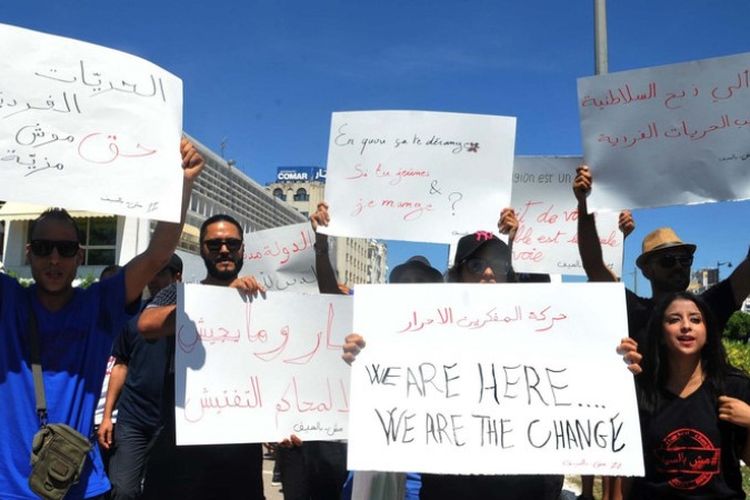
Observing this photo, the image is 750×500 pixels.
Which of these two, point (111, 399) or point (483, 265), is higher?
point (483, 265)

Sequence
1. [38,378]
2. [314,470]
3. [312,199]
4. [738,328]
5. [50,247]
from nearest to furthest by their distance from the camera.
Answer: [38,378]
[50,247]
[314,470]
[738,328]
[312,199]

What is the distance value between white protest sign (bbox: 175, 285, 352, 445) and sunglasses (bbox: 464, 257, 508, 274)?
24.2 inches

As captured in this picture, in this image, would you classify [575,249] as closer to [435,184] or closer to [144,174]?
[435,184]

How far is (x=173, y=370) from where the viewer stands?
3098 mm

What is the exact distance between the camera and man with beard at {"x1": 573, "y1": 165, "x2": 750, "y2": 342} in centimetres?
305

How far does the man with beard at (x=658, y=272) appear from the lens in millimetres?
3049

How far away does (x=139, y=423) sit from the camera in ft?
12.9

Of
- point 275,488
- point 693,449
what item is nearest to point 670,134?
point 693,449

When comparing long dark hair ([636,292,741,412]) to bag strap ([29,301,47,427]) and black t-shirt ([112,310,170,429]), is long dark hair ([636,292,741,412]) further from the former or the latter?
black t-shirt ([112,310,170,429])

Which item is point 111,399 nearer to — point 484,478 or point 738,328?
point 484,478

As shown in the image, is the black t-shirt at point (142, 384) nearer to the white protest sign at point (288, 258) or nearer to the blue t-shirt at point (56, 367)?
the white protest sign at point (288, 258)

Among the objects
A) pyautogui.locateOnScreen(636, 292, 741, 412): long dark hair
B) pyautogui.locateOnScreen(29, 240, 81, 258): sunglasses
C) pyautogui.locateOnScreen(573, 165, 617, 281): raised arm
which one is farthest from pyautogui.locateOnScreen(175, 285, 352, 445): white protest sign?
pyautogui.locateOnScreen(636, 292, 741, 412): long dark hair

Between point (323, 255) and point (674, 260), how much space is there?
183 cm

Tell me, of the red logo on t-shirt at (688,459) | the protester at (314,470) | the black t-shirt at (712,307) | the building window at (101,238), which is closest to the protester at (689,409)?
the red logo on t-shirt at (688,459)
